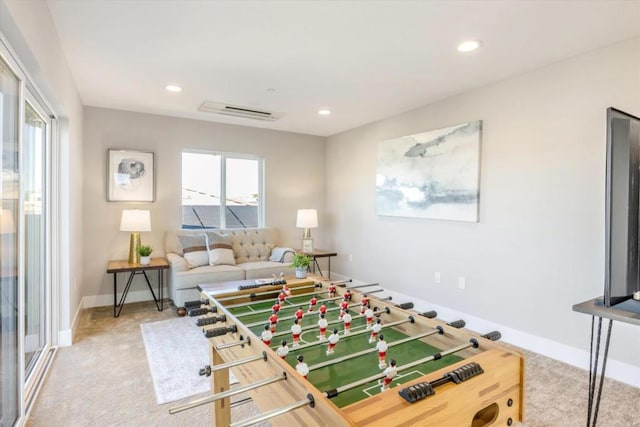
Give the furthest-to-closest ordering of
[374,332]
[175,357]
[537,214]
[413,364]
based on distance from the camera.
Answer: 1. [537,214]
2. [175,357]
3. [374,332]
4. [413,364]

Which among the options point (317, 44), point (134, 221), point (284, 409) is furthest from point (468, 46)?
point (134, 221)

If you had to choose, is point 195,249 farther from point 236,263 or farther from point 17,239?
point 17,239

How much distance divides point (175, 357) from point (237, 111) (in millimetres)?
2821

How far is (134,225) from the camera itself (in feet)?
13.2

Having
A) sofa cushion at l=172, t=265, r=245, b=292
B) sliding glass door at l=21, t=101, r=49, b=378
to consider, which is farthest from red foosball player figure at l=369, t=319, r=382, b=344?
sofa cushion at l=172, t=265, r=245, b=292

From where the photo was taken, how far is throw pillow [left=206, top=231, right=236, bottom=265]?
439cm

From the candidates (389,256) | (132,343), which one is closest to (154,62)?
(132,343)

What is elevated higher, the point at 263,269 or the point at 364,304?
the point at 364,304

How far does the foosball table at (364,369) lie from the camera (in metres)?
0.98

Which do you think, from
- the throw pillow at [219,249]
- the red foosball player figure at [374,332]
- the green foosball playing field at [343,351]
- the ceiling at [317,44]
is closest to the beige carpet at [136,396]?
the green foosball playing field at [343,351]

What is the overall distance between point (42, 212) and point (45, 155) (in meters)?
0.46

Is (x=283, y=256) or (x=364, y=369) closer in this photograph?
(x=364, y=369)

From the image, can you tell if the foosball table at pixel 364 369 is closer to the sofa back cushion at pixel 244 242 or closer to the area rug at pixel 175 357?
the area rug at pixel 175 357

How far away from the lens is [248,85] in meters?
3.41
